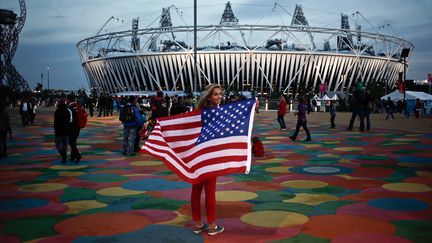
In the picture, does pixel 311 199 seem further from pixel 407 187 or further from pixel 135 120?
pixel 135 120

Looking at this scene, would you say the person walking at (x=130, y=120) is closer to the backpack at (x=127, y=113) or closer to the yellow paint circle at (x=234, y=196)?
the backpack at (x=127, y=113)

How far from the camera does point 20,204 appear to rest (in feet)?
19.3

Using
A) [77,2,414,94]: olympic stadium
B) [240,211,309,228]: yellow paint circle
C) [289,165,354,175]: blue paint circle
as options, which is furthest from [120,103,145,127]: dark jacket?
[77,2,414,94]: olympic stadium

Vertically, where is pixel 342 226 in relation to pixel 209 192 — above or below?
below

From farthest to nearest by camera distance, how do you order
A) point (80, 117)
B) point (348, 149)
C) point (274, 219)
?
point (348, 149) → point (80, 117) → point (274, 219)

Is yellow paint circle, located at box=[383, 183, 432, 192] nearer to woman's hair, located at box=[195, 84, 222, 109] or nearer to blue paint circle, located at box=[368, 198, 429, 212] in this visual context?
blue paint circle, located at box=[368, 198, 429, 212]

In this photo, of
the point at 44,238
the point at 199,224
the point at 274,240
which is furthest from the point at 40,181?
the point at 274,240

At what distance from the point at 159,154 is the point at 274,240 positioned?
1.65m

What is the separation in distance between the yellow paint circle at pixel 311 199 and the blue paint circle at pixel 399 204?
580 millimetres

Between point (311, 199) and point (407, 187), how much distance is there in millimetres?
1871

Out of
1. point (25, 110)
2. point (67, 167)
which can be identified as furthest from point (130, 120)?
point (25, 110)

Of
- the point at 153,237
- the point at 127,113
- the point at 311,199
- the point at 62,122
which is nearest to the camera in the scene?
the point at 153,237

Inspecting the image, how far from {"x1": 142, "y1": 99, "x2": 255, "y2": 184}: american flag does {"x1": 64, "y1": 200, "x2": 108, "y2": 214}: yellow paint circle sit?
1.67m

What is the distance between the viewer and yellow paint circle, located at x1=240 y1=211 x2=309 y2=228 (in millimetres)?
4832
